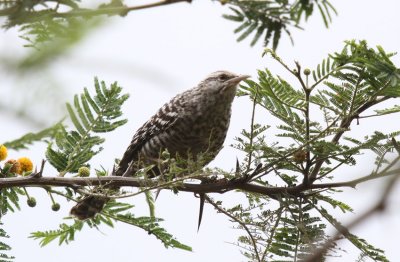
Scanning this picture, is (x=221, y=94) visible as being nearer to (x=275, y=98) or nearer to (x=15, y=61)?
(x=275, y=98)

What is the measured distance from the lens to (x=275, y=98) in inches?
147

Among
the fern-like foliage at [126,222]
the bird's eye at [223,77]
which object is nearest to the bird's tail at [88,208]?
the fern-like foliage at [126,222]

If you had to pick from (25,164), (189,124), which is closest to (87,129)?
(25,164)

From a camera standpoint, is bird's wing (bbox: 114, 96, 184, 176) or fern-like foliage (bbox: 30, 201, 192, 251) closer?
fern-like foliage (bbox: 30, 201, 192, 251)

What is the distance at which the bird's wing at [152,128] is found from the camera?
20.4 feet

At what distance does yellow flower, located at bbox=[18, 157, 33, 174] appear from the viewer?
3.89m

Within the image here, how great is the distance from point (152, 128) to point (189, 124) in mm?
431

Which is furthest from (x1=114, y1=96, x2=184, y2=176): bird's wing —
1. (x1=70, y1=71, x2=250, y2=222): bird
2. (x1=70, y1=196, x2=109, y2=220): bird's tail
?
(x1=70, y1=196, x2=109, y2=220): bird's tail

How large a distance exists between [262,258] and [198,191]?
0.53 m

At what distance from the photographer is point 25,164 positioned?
3.90 metres

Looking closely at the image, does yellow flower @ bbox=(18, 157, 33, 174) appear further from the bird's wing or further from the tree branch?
the tree branch

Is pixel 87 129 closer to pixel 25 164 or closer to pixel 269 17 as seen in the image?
pixel 25 164

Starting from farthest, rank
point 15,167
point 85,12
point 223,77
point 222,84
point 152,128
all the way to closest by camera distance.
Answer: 1. point 223,77
2. point 222,84
3. point 152,128
4. point 15,167
5. point 85,12

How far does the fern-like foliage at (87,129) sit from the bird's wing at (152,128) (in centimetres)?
194
